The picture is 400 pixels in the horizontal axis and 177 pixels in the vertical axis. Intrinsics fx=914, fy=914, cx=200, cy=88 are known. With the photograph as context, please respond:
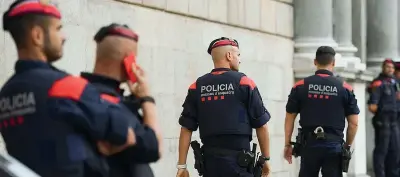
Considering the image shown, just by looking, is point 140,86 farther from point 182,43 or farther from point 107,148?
point 182,43

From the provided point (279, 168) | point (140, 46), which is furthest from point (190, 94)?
point (279, 168)

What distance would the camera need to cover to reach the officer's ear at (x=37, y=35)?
384 centimetres

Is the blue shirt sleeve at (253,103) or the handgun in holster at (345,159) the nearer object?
the blue shirt sleeve at (253,103)

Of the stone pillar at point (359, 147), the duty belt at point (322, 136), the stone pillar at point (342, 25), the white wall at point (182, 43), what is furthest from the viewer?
the stone pillar at point (342, 25)

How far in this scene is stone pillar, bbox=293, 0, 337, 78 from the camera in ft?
42.5

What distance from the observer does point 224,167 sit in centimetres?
710

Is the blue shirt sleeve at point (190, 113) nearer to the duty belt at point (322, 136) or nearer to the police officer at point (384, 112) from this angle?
the duty belt at point (322, 136)

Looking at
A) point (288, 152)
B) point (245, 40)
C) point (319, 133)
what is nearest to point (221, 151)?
point (319, 133)

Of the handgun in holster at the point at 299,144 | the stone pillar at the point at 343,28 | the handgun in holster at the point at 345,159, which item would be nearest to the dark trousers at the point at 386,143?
the stone pillar at the point at 343,28

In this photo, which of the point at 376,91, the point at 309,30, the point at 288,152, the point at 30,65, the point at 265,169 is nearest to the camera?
the point at 30,65

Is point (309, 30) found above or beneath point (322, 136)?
above

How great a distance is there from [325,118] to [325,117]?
0.04 feet

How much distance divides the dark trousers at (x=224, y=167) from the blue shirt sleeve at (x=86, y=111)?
339cm

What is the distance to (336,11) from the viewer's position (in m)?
14.7
